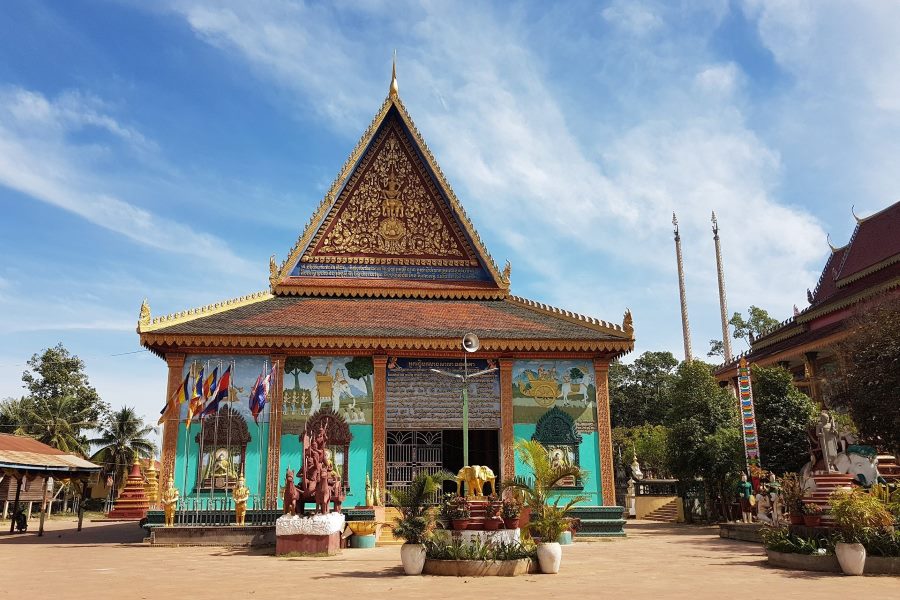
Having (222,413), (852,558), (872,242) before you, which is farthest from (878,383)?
(872,242)

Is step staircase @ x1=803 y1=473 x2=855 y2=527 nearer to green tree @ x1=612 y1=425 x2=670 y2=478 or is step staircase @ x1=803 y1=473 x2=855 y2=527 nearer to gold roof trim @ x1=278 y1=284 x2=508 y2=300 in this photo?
gold roof trim @ x1=278 y1=284 x2=508 y2=300

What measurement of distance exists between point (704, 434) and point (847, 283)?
588 inches

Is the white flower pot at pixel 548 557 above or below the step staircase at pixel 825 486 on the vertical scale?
below

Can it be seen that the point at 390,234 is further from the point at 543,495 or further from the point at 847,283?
the point at 847,283

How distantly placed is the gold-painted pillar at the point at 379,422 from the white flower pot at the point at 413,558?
927cm

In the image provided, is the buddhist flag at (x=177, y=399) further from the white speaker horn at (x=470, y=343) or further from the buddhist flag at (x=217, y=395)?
the white speaker horn at (x=470, y=343)

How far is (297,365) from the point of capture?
21.3m

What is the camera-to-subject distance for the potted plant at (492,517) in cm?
1206

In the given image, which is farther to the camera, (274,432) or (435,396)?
(435,396)

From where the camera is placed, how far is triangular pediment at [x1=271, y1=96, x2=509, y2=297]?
2444cm

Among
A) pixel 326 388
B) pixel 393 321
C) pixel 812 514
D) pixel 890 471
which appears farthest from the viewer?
pixel 393 321

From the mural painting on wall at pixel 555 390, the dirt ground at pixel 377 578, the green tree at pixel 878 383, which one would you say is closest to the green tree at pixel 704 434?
the green tree at pixel 878 383

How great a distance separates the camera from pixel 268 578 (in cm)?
1104

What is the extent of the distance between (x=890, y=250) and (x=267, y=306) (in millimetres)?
31024
